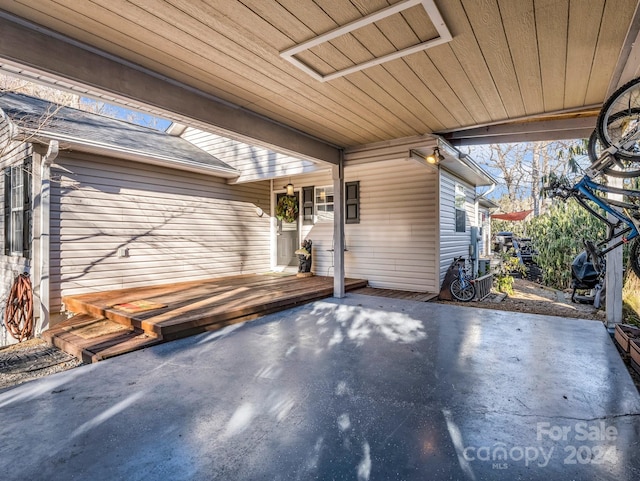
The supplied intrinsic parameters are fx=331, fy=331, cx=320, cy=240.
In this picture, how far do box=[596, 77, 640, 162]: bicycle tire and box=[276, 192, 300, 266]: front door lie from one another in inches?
242

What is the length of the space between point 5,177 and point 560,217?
11.7 metres

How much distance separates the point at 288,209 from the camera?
8305 mm

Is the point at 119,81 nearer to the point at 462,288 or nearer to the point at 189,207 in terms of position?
the point at 189,207

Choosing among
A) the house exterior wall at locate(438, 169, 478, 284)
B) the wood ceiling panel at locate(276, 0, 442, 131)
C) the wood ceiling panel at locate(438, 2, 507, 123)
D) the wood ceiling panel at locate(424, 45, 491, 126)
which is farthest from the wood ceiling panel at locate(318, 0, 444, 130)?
the house exterior wall at locate(438, 169, 478, 284)

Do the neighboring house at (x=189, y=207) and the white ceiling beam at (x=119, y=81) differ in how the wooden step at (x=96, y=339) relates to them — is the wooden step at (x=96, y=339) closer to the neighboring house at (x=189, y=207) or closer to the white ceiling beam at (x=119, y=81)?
the neighboring house at (x=189, y=207)

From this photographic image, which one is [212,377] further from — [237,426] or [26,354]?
[26,354]

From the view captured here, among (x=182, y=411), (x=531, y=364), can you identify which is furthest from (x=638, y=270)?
(x=182, y=411)

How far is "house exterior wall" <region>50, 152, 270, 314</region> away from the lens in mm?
5184

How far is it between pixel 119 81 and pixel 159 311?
2715mm

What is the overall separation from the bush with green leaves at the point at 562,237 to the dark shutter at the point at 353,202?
5052mm

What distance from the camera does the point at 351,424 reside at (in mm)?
2062

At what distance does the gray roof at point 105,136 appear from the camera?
4828 mm

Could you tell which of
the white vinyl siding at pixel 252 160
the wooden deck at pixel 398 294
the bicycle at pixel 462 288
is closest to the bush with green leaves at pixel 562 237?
the bicycle at pixel 462 288

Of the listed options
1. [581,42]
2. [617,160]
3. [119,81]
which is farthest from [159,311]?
[617,160]
